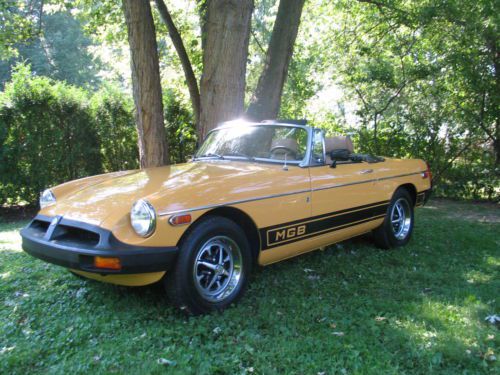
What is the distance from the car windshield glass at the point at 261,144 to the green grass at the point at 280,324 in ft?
4.18

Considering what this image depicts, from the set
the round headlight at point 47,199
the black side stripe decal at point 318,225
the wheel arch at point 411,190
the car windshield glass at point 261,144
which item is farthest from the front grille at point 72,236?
the wheel arch at point 411,190

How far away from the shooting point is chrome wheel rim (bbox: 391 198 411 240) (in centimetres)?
570

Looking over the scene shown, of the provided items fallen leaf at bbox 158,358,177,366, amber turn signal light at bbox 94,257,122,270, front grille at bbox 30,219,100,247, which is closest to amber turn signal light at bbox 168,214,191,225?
amber turn signal light at bbox 94,257,122,270

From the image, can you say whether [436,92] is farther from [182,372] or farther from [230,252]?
[182,372]

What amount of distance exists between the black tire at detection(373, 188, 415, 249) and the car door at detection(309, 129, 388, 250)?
0.86ft

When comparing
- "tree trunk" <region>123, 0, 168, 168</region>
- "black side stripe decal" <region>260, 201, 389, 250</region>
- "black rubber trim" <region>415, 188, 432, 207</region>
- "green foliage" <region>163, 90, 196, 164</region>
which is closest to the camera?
"black side stripe decal" <region>260, 201, 389, 250</region>

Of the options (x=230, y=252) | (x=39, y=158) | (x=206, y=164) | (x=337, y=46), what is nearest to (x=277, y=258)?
(x=230, y=252)

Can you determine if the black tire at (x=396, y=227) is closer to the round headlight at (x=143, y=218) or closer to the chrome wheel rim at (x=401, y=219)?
the chrome wheel rim at (x=401, y=219)

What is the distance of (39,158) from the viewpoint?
29.8ft

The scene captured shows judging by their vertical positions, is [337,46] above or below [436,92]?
above

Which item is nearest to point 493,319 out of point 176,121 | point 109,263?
point 109,263

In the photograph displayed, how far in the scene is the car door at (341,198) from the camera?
429cm

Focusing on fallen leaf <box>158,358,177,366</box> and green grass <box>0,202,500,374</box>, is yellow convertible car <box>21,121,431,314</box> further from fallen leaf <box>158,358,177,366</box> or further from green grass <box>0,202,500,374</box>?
fallen leaf <box>158,358,177,366</box>

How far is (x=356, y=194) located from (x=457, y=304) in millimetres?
1550
